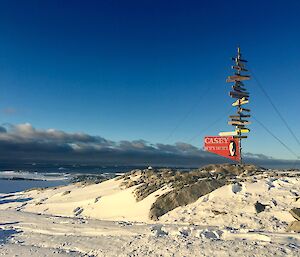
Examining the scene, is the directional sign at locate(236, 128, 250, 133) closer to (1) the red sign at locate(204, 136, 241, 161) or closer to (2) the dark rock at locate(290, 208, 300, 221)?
(1) the red sign at locate(204, 136, 241, 161)

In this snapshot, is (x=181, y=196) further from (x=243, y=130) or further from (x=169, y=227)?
(x=243, y=130)

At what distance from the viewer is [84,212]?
16.7 meters

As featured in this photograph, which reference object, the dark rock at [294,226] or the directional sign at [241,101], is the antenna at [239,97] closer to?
the directional sign at [241,101]

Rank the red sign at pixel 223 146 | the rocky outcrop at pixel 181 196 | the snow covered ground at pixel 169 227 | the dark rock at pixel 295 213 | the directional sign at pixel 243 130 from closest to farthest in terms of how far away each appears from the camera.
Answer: the snow covered ground at pixel 169 227 → the dark rock at pixel 295 213 → the rocky outcrop at pixel 181 196 → the red sign at pixel 223 146 → the directional sign at pixel 243 130

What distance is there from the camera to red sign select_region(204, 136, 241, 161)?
19156mm

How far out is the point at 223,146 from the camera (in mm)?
19203

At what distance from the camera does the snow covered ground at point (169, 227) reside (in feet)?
27.9

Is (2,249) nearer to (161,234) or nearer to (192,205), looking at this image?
(161,234)

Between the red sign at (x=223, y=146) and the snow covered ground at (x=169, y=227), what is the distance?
11.4 feet

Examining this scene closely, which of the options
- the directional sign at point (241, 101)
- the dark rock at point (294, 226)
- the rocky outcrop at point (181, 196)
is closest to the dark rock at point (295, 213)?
the dark rock at point (294, 226)

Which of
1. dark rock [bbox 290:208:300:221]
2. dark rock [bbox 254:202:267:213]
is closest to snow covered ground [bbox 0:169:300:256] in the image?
dark rock [bbox 254:202:267:213]

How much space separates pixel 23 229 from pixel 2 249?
9.53 ft

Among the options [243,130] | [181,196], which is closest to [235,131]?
[243,130]

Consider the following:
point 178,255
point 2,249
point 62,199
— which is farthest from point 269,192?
point 62,199
